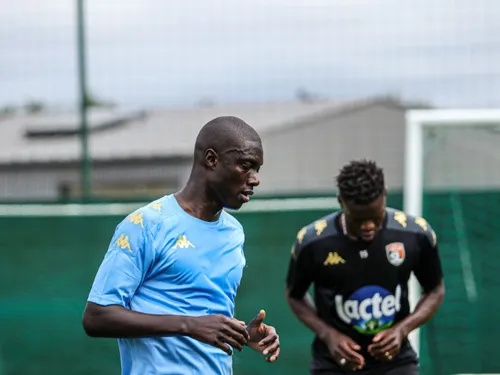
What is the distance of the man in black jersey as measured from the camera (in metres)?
5.07

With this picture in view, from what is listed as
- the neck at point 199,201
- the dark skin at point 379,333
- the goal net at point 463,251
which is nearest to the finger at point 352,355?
the dark skin at point 379,333

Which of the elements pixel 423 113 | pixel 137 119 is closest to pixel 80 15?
pixel 423 113

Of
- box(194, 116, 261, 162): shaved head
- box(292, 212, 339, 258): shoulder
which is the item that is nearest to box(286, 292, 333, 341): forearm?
box(292, 212, 339, 258): shoulder

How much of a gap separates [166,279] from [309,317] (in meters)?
1.89

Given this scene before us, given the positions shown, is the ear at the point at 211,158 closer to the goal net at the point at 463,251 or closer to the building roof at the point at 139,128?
the goal net at the point at 463,251

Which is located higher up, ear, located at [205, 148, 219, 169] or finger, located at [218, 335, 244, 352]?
ear, located at [205, 148, 219, 169]

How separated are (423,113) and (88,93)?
2927 mm

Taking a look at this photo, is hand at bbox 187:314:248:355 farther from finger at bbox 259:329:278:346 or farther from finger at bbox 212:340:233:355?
finger at bbox 259:329:278:346

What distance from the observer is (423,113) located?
7094 millimetres

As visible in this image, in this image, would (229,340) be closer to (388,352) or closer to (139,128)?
(388,352)

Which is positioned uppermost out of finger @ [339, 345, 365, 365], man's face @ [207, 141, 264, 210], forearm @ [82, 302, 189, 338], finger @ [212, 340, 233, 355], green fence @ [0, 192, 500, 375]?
man's face @ [207, 141, 264, 210]

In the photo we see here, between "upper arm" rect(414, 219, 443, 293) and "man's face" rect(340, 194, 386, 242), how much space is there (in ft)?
0.97

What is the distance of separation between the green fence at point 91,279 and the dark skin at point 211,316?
166 inches

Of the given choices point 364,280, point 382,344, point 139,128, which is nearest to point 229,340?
point 382,344
